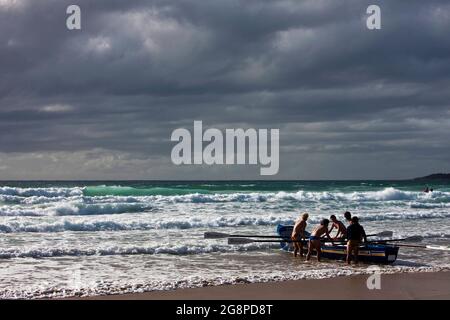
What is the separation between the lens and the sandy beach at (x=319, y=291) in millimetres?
8734

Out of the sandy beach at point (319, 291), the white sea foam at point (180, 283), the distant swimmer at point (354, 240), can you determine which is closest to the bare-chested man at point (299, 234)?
the distant swimmer at point (354, 240)

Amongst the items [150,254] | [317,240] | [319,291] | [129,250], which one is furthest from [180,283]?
[317,240]

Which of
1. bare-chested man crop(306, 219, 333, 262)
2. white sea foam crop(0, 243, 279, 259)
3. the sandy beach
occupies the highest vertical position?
bare-chested man crop(306, 219, 333, 262)

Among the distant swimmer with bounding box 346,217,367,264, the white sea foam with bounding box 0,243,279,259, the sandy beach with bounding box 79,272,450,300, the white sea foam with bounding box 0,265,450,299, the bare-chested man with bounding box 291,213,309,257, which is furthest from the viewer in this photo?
the bare-chested man with bounding box 291,213,309,257

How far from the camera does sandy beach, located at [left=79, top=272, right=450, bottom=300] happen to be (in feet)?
28.7

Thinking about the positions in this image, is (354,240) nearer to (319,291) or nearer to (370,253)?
(370,253)

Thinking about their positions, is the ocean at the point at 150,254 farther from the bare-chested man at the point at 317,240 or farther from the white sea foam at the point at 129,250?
→ the bare-chested man at the point at 317,240

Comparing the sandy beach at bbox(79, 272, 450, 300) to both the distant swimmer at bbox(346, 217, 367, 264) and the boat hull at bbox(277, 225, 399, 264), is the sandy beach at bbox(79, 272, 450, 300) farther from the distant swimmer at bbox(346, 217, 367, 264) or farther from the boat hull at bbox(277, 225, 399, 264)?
the distant swimmer at bbox(346, 217, 367, 264)

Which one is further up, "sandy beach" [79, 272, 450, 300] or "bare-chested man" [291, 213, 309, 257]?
"bare-chested man" [291, 213, 309, 257]

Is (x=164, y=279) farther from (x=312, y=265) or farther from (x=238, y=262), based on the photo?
(x=312, y=265)

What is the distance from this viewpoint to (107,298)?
8.66 meters

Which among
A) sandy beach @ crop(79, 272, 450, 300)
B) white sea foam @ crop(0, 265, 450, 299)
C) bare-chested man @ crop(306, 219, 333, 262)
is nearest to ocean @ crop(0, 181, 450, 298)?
white sea foam @ crop(0, 265, 450, 299)

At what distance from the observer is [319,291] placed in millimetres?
9203
